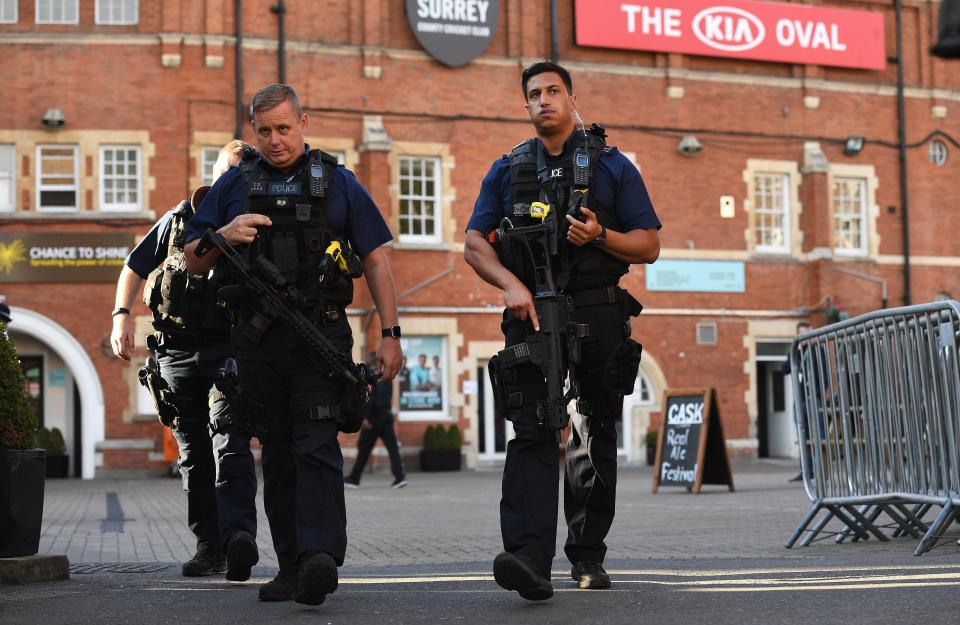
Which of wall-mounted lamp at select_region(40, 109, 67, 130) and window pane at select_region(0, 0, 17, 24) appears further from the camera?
window pane at select_region(0, 0, 17, 24)

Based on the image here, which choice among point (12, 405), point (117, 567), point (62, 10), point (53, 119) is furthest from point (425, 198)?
point (12, 405)

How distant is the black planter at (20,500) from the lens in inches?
282

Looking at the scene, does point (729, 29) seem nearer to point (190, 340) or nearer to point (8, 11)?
point (8, 11)

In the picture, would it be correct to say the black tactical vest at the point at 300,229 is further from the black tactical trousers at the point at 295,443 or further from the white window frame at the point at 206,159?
the white window frame at the point at 206,159

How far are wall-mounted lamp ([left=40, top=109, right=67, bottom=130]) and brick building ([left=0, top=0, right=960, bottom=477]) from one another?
0.14 ft

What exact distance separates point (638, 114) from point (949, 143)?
7.75 m

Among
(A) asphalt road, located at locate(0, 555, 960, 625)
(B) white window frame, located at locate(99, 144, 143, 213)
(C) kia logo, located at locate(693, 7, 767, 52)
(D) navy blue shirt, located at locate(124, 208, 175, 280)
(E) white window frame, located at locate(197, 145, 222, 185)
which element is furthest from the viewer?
(C) kia logo, located at locate(693, 7, 767, 52)

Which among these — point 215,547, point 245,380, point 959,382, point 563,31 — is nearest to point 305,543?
point 245,380

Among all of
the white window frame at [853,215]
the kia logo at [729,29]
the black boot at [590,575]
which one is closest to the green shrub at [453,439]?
the white window frame at [853,215]

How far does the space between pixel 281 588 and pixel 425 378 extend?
22103 mm

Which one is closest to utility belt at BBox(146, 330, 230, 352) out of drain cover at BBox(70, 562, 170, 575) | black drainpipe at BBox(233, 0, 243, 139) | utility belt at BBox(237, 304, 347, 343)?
drain cover at BBox(70, 562, 170, 575)

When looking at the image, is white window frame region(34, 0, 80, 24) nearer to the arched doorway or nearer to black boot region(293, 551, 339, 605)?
the arched doorway

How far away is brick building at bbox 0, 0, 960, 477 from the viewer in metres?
26.2

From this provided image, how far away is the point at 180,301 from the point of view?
291 inches
